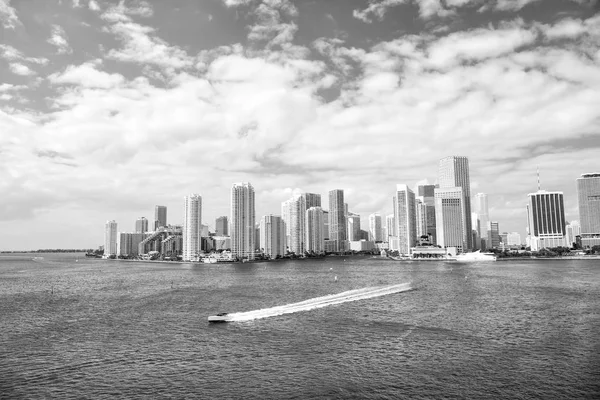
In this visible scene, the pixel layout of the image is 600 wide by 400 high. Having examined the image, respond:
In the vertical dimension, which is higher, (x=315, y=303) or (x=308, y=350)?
(x=315, y=303)

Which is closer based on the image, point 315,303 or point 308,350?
point 308,350

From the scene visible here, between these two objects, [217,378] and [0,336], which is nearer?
[217,378]

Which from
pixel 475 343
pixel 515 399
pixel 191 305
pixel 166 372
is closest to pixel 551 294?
pixel 475 343

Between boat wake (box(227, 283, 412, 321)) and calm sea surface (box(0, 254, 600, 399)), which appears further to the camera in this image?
boat wake (box(227, 283, 412, 321))

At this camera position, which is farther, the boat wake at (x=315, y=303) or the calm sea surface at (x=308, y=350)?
the boat wake at (x=315, y=303)

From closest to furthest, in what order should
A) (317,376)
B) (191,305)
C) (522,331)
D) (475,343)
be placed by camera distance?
(317,376)
(475,343)
(522,331)
(191,305)

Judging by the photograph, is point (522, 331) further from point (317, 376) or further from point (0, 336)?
point (0, 336)

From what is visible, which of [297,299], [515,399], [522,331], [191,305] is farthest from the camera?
[297,299]
